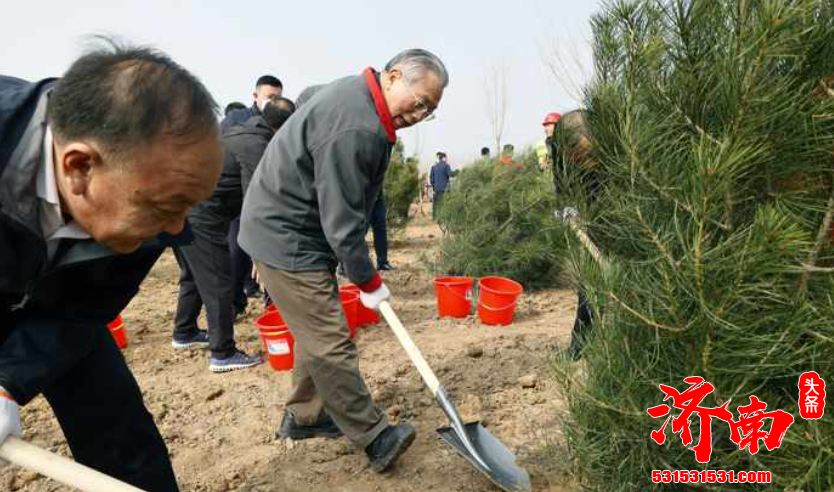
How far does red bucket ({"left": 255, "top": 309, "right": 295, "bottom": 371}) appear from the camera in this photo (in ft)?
10.7

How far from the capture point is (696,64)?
1.16 meters

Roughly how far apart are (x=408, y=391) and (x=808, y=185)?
242 cm

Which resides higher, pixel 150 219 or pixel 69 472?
pixel 150 219

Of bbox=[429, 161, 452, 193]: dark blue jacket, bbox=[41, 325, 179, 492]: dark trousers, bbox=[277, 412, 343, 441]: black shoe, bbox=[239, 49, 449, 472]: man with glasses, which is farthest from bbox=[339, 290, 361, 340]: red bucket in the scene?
bbox=[429, 161, 452, 193]: dark blue jacket

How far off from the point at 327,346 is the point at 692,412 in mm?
1451

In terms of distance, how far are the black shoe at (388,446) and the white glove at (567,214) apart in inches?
48.6

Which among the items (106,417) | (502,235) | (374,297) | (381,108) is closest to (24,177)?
(106,417)

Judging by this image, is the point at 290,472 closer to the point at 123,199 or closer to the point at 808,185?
the point at 123,199

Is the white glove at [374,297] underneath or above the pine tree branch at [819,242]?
underneath

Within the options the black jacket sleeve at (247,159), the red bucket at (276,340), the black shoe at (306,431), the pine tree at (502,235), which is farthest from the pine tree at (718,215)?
the pine tree at (502,235)

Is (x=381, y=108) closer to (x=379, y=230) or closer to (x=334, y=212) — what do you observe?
(x=334, y=212)

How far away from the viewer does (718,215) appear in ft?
3.83

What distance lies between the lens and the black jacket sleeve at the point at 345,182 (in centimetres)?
196

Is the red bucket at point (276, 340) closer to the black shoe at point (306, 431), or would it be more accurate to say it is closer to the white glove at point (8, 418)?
the black shoe at point (306, 431)
